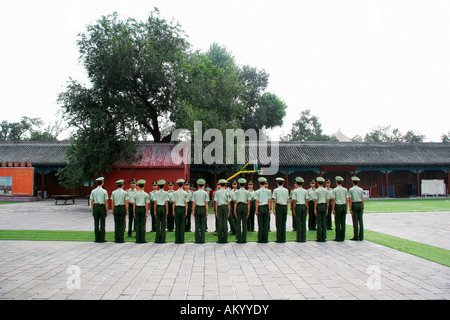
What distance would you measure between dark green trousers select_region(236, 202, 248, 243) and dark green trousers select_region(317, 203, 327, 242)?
204 cm

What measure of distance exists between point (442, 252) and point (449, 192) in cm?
2623

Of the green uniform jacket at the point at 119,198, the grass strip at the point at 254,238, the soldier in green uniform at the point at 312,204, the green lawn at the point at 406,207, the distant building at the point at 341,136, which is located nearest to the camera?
the grass strip at the point at 254,238

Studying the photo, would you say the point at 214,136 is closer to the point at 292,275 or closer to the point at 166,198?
the point at 166,198

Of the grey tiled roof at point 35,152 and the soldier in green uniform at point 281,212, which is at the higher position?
the grey tiled roof at point 35,152

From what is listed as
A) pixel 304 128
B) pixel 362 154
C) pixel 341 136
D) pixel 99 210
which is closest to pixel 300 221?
pixel 99 210

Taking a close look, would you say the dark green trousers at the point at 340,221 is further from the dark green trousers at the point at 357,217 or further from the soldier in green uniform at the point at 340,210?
the dark green trousers at the point at 357,217

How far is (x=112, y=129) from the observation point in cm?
1717

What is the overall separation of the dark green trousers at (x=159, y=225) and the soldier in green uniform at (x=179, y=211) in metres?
0.32

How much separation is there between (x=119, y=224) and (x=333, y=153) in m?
23.3

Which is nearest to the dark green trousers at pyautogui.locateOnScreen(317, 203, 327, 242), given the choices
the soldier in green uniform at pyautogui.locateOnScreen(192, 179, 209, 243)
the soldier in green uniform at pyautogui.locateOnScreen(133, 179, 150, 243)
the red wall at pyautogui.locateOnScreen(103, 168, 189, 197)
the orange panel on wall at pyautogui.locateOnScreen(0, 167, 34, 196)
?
the soldier in green uniform at pyautogui.locateOnScreen(192, 179, 209, 243)


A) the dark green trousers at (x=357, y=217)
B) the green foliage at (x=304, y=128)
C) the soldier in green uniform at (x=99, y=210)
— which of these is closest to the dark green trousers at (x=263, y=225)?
the dark green trousers at (x=357, y=217)

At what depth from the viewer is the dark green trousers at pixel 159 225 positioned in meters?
7.62

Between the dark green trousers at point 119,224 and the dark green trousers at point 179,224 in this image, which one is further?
the dark green trousers at point 119,224

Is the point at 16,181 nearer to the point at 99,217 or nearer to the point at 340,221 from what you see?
the point at 99,217
